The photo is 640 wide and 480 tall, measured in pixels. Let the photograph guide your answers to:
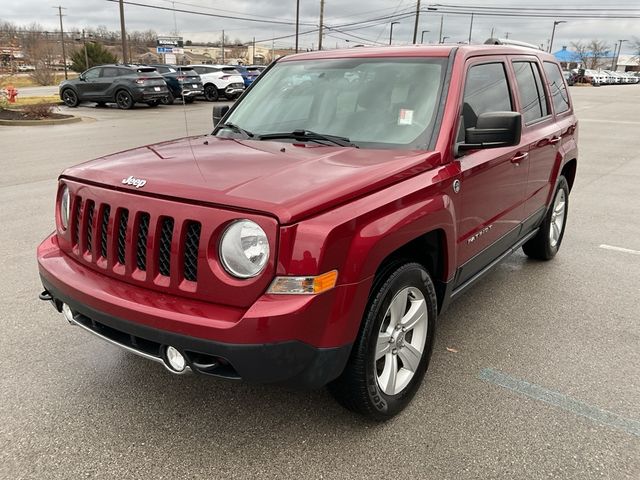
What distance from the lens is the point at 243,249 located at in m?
2.23

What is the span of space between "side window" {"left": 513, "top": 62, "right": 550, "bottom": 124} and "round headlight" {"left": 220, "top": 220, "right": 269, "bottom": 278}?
2694 mm

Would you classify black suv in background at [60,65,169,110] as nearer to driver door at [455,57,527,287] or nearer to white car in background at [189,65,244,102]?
white car in background at [189,65,244,102]

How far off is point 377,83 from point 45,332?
2737mm

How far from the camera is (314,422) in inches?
111

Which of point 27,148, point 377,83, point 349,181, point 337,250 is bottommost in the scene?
point 27,148

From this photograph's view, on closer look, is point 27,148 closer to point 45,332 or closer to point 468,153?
point 45,332

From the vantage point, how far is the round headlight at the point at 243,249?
221 centimetres

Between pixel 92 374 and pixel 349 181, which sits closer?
pixel 349 181

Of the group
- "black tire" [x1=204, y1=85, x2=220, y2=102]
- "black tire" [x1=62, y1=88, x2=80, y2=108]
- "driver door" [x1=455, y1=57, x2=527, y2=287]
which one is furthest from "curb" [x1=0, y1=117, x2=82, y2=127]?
"driver door" [x1=455, y1=57, x2=527, y2=287]

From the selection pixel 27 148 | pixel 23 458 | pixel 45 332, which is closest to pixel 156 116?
pixel 27 148

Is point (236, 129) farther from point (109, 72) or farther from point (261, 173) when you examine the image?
point (109, 72)

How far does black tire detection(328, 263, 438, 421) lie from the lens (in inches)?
98.4

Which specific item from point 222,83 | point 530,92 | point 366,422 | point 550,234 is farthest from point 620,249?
point 222,83

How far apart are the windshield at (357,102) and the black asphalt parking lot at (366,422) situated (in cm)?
146
